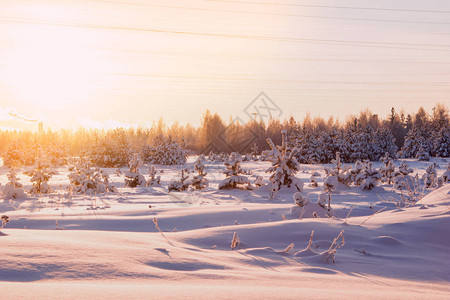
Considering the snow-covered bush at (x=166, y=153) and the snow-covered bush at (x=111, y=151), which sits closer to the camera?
the snow-covered bush at (x=111, y=151)

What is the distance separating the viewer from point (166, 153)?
34.1 meters

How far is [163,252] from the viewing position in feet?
9.57

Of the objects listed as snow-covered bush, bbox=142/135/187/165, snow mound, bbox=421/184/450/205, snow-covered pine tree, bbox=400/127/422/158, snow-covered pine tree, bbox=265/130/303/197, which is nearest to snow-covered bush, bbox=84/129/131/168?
snow-covered bush, bbox=142/135/187/165

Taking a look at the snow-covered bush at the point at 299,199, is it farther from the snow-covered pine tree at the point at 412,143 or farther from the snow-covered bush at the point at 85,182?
the snow-covered pine tree at the point at 412,143

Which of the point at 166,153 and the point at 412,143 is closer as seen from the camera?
the point at 166,153

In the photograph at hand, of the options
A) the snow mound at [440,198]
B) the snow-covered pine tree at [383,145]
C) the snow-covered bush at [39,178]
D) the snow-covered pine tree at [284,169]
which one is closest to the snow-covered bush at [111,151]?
the snow-covered bush at [39,178]

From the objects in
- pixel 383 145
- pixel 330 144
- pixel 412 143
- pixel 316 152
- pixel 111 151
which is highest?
pixel 412 143

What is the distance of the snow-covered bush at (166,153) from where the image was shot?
34.0 metres

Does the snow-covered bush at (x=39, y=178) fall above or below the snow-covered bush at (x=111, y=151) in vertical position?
below

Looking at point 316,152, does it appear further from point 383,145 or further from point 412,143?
point 412,143

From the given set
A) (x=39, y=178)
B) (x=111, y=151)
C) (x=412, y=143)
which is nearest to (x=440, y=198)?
(x=39, y=178)

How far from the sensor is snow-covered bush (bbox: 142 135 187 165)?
34.0 meters

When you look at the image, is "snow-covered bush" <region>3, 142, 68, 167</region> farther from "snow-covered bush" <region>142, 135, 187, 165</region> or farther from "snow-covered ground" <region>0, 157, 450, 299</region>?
"snow-covered ground" <region>0, 157, 450, 299</region>

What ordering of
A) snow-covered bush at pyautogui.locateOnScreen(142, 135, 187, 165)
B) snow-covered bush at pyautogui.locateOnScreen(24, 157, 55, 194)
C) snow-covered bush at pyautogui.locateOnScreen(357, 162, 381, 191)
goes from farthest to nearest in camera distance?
snow-covered bush at pyautogui.locateOnScreen(142, 135, 187, 165) → snow-covered bush at pyautogui.locateOnScreen(357, 162, 381, 191) → snow-covered bush at pyautogui.locateOnScreen(24, 157, 55, 194)
